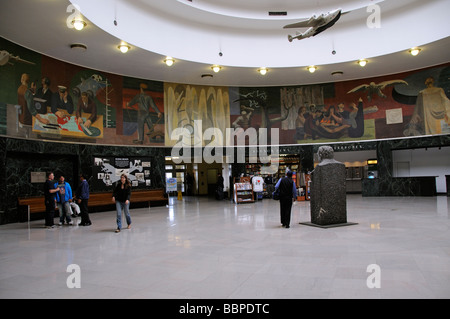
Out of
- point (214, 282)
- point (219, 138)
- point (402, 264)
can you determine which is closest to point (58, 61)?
point (219, 138)

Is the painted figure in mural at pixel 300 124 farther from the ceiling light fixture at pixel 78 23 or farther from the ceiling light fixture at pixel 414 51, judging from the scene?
the ceiling light fixture at pixel 78 23

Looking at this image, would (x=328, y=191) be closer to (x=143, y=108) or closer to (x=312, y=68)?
(x=312, y=68)

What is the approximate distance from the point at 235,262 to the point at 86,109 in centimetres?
1273

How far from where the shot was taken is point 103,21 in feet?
38.3

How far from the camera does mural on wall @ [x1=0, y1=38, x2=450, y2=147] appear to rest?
12.9m

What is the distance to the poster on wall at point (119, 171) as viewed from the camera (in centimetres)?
1576

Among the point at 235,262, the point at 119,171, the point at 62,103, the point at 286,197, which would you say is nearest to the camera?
the point at 235,262

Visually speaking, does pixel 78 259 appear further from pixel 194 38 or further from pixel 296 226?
pixel 194 38

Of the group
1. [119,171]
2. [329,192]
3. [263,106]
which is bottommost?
[329,192]

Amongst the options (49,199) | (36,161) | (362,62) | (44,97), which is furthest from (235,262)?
(362,62)

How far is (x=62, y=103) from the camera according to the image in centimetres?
1430

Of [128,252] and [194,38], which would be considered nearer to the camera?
[128,252]

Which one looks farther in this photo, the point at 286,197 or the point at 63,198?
the point at 63,198
